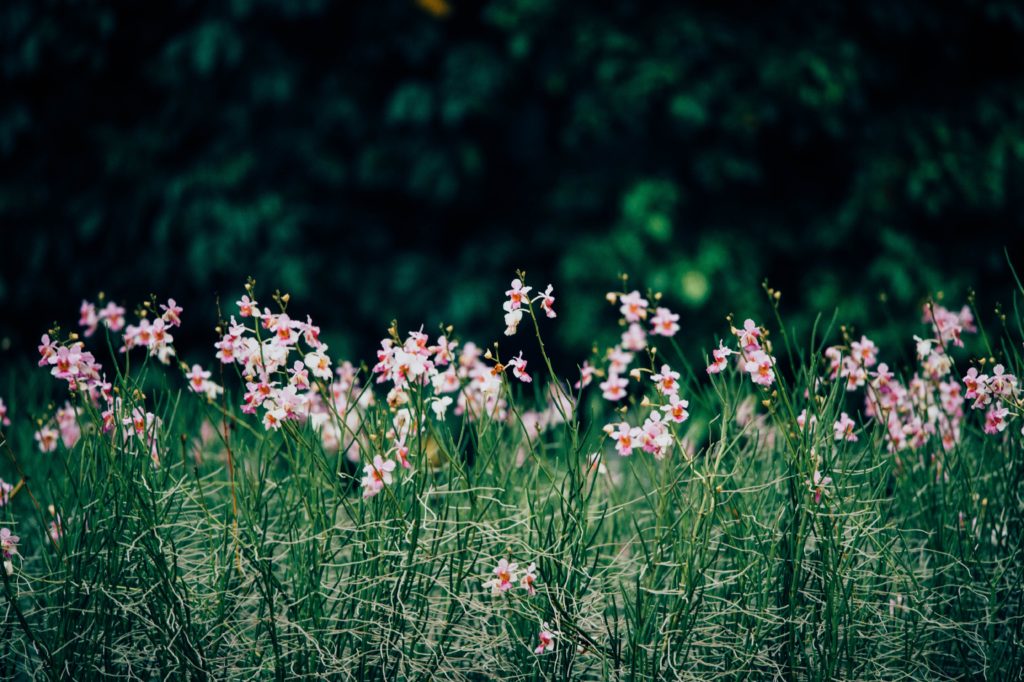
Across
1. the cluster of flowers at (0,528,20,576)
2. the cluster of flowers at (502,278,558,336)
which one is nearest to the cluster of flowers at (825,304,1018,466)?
the cluster of flowers at (502,278,558,336)

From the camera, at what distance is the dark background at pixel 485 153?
4328 millimetres

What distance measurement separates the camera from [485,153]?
15.6 feet

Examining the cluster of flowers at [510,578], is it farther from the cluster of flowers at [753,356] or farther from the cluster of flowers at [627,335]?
the cluster of flowers at [753,356]

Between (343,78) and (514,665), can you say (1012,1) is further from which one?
(514,665)

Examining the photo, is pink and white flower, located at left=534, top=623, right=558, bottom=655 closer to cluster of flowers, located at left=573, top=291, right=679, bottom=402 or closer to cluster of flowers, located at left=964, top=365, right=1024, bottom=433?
cluster of flowers, located at left=573, top=291, right=679, bottom=402

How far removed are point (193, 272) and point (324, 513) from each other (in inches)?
123

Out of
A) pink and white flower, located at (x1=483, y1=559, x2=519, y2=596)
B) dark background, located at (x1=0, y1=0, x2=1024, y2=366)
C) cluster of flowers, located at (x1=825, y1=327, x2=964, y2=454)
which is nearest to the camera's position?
pink and white flower, located at (x1=483, y1=559, x2=519, y2=596)

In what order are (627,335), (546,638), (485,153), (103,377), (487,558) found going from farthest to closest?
(485,153)
(627,335)
(103,377)
(487,558)
(546,638)

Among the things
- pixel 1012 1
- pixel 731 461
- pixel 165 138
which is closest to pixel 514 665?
pixel 731 461

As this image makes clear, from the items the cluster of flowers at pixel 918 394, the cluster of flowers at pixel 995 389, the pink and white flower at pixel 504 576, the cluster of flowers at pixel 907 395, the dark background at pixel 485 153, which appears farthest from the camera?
the dark background at pixel 485 153

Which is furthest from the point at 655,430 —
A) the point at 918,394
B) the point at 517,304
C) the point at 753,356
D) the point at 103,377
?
the point at 103,377

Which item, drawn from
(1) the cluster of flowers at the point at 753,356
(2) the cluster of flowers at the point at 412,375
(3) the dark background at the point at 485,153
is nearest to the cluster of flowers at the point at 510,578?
(2) the cluster of flowers at the point at 412,375

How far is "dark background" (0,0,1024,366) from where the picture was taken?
433 centimetres

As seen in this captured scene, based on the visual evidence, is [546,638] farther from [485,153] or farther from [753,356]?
[485,153]
